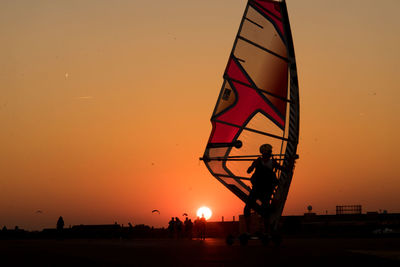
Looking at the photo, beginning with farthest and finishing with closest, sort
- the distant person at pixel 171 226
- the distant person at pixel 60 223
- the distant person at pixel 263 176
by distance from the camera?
1. the distant person at pixel 60 223
2. the distant person at pixel 171 226
3. the distant person at pixel 263 176

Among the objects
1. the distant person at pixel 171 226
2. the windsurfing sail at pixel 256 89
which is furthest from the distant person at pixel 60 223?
the windsurfing sail at pixel 256 89

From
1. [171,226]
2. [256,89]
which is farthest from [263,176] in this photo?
[171,226]

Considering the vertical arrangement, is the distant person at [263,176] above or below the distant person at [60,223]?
below

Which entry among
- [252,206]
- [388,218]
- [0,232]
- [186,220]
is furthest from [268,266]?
[388,218]

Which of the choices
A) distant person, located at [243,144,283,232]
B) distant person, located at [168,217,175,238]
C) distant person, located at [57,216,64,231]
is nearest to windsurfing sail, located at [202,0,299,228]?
distant person, located at [243,144,283,232]

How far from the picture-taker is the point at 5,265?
31.6 ft

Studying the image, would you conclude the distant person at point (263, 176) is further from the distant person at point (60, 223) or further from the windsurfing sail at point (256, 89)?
the distant person at point (60, 223)

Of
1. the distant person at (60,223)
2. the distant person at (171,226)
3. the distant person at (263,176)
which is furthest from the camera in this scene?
the distant person at (60,223)

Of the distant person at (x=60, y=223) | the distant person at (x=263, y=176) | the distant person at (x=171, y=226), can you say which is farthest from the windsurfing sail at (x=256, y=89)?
the distant person at (x=60, y=223)

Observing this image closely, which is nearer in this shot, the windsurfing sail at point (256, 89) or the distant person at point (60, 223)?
the windsurfing sail at point (256, 89)

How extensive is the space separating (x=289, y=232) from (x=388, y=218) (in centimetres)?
3373

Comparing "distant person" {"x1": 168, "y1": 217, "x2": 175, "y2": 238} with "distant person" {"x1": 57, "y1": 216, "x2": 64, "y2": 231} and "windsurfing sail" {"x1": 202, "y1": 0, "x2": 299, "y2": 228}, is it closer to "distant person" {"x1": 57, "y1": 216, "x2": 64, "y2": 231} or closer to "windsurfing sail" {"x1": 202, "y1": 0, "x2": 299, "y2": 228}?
"distant person" {"x1": 57, "y1": 216, "x2": 64, "y2": 231}

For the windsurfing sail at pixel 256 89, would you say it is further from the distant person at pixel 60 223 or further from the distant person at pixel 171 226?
the distant person at pixel 60 223

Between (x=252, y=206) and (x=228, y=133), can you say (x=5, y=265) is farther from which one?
(x=228, y=133)
